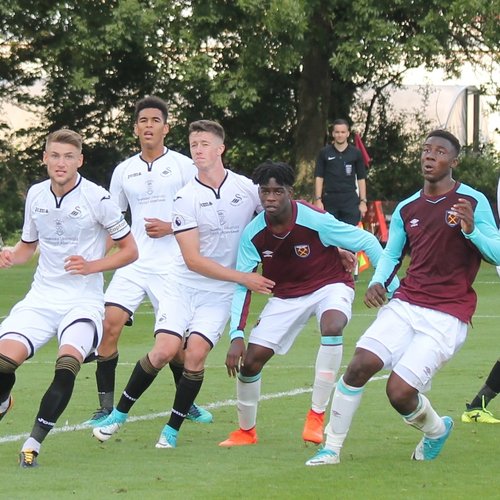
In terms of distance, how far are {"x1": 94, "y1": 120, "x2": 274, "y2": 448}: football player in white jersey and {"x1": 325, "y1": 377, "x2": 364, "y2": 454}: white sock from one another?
1217 mm

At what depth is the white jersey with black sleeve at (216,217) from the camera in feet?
29.7

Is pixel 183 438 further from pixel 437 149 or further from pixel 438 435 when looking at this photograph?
pixel 437 149

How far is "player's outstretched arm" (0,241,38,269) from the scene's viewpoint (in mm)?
8836

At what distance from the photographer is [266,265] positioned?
354 inches

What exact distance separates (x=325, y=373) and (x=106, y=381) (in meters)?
1.94

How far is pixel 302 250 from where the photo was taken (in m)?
8.91

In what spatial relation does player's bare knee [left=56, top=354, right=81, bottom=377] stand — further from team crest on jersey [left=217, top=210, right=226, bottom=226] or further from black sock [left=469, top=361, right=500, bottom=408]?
Answer: black sock [left=469, top=361, right=500, bottom=408]

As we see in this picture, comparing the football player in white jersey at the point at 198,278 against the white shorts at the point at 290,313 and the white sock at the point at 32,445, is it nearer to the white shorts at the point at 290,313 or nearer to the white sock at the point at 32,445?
the white shorts at the point at 290,313

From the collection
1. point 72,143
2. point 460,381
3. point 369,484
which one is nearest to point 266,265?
point 72,143

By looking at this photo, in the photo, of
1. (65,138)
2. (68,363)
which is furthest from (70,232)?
(68,363)

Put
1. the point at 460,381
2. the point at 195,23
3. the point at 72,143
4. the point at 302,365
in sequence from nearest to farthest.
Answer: the point at 72,143
the point at 460,381
the point at 302,365
the point at 195,23

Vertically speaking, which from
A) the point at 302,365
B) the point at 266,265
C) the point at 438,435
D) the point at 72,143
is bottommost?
the point at 302,365

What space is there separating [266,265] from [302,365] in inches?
163

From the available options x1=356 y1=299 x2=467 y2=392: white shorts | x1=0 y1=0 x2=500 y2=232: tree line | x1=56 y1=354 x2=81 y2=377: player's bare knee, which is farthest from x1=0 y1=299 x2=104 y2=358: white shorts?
x1=0 y1=0 x2=500 y2=232: tree line
